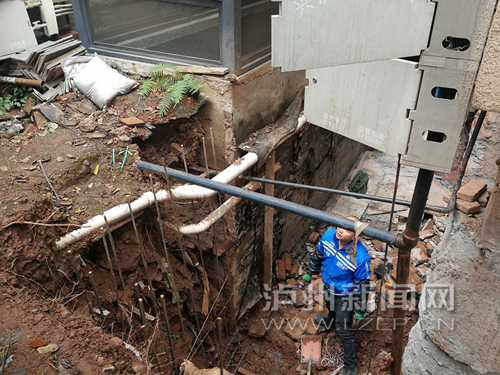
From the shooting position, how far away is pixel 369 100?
2.34 m

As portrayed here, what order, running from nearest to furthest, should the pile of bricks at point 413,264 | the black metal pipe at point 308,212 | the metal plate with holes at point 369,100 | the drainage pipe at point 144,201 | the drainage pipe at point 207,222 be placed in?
1. the metal plate with holes at point 369,100
2. the black metal pipe at point 308,212
3. the drainage pipe at point 144,201
4. the drainage pipe at point 207,222
5. the pile of bricks at point 413,264

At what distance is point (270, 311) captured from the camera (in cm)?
706

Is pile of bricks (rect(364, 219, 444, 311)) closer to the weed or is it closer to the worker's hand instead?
the worker's hand

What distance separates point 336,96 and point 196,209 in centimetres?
366

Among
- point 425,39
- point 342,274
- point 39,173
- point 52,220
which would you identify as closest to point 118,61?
point 39,173

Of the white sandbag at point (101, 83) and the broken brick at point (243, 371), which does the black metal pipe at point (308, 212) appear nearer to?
the white sandbag at point (101, 83)

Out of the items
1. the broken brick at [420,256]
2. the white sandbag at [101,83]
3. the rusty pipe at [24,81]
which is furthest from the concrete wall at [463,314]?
the rusty pipe at [24,81]

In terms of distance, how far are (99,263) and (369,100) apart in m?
3.63

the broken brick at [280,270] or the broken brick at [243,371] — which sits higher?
the broken brick at [280,270]

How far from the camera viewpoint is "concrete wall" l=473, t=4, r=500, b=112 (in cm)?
190

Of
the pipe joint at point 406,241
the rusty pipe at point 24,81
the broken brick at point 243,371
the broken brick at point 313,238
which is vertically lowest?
the broken brick at point 243,371

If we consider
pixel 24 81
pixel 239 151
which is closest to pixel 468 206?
pixel 239 151

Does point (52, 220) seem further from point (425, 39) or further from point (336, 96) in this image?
point (425, 39)

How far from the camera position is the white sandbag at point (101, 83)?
5.74 metres
